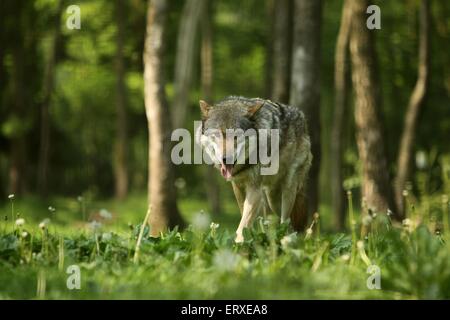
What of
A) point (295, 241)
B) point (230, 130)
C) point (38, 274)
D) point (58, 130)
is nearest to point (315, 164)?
point (230, 130)

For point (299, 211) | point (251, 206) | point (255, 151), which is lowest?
point (299, 211)

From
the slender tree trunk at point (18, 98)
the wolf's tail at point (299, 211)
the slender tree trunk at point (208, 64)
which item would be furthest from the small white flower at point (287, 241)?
the slender tree trunk at point (18, 98)

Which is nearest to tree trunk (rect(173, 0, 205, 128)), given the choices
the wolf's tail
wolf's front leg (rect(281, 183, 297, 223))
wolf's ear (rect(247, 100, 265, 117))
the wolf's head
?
the wolf's tail

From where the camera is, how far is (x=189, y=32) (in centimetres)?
A: 2164

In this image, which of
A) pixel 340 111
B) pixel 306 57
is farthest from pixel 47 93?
pixel 306 57

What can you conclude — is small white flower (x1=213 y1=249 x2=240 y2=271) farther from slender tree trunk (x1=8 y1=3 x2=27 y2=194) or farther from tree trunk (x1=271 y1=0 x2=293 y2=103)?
slender tree trunk (x1=8 y1=3 x2=27 y2=194)

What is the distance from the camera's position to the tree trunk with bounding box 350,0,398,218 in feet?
45.9

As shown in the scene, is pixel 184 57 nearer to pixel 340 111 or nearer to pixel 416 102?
pixel 340 111

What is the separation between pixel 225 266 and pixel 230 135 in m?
2.77

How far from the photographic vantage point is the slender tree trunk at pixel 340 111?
21283 millimetres

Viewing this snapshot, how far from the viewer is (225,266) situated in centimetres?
649

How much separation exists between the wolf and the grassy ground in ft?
3.53

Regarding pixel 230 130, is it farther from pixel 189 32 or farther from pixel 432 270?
pixel 189 32
